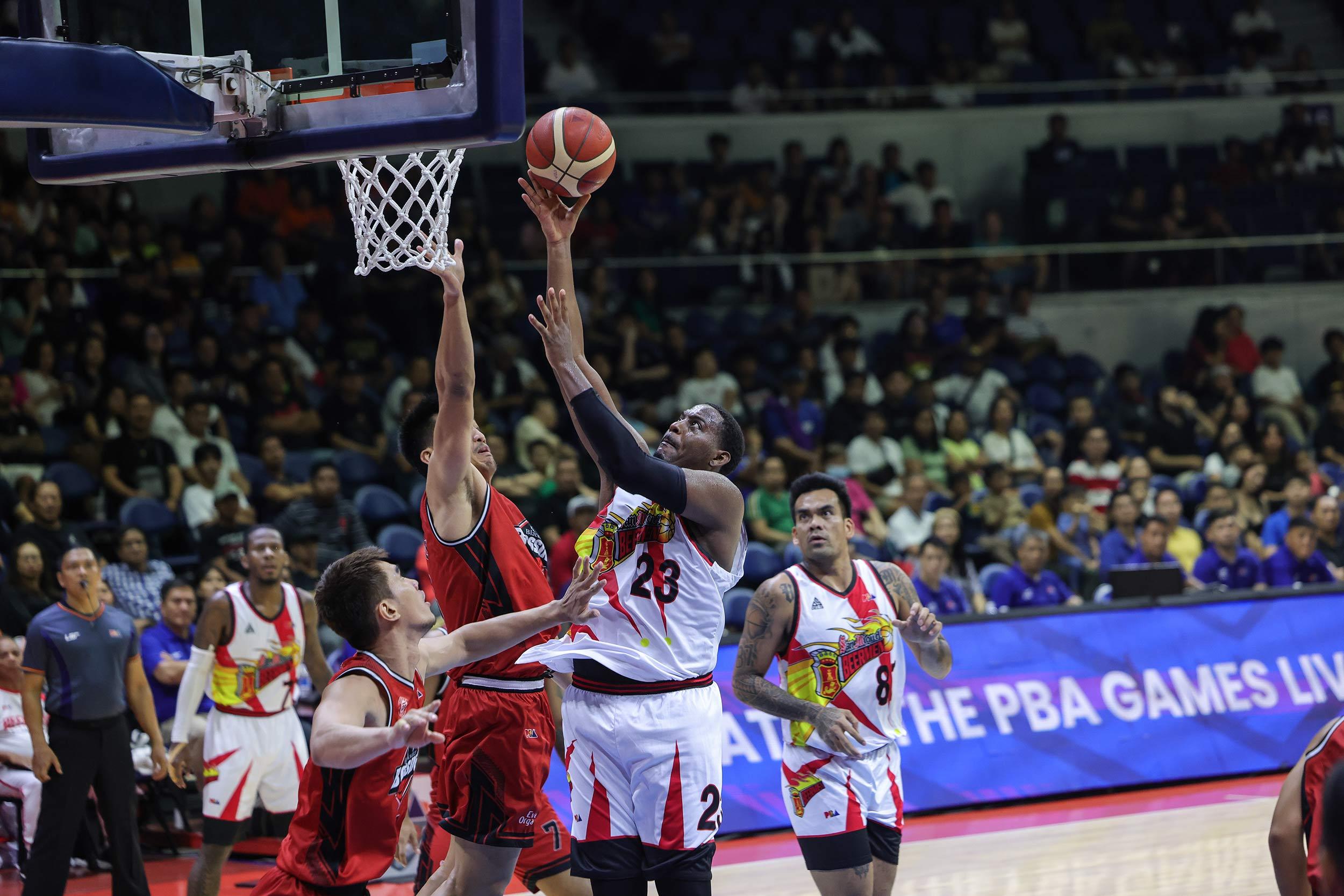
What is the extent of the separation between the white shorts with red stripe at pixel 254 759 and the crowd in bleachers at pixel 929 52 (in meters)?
10.6

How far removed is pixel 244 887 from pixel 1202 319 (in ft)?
40.0

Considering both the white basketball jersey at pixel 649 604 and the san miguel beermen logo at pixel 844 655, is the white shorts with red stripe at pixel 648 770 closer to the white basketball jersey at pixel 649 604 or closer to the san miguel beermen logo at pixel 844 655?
the white basketball jersey at pixel 649 604

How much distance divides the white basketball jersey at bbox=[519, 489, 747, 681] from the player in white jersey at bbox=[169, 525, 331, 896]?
2.56 m

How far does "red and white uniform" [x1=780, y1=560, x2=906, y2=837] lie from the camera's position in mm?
5602

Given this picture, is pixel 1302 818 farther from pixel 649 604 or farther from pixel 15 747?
pixel 15 747

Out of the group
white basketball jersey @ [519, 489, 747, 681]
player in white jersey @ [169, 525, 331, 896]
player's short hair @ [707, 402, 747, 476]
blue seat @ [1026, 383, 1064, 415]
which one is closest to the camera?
white basketball jersey @ [519, 489, 747, 681]

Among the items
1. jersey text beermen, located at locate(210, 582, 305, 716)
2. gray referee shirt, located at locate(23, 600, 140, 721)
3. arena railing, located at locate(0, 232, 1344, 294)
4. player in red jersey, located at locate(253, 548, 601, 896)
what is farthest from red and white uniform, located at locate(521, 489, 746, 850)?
arena railing, located at locate(0, 232, 1344, 294)

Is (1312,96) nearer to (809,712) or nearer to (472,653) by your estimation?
(809,712)

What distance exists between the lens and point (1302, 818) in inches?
134

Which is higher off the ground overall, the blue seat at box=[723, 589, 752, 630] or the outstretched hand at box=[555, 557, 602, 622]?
the outstretched hand at box=[555, 557, 602, 622]

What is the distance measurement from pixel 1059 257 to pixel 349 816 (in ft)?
45.9

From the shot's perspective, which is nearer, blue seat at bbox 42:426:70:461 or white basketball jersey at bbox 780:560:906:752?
white basketball jersey at bbox 780:560:906:752

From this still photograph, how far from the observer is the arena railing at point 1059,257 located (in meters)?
15.6

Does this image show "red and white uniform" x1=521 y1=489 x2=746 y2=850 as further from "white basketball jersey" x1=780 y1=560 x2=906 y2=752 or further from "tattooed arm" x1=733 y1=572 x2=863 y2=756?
"white basketball jersey" x1=780 y1=560 x2=906 y2=752
